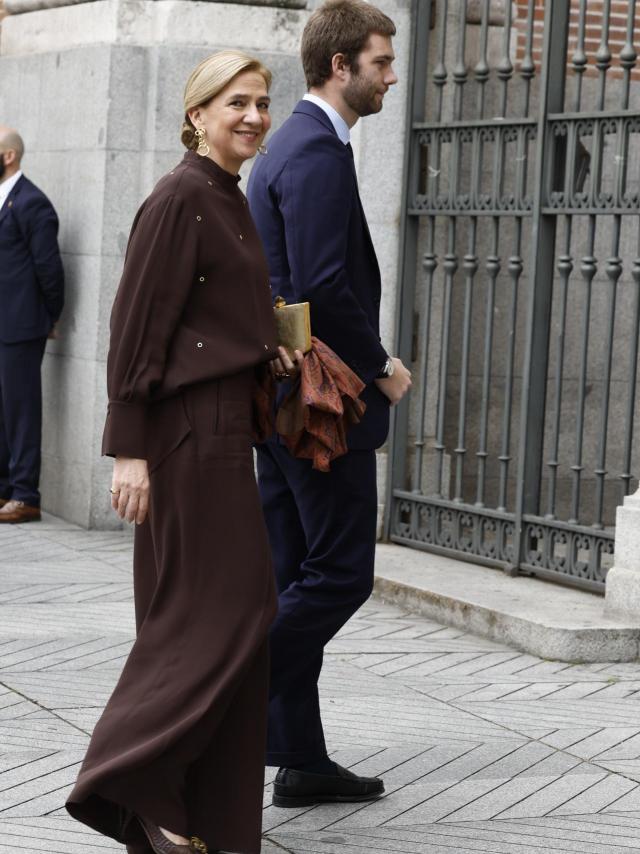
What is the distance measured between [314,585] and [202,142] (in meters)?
1.19

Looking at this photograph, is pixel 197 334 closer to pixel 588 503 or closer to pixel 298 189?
pixel 298 189

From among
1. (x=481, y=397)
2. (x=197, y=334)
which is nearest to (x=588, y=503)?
(x=481, y=397)

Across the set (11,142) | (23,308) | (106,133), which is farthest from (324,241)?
(11,142)

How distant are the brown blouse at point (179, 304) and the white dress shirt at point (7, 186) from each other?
18.1 feet

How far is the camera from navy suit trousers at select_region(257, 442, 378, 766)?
454 centimetres

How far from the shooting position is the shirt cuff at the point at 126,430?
12.8 ft

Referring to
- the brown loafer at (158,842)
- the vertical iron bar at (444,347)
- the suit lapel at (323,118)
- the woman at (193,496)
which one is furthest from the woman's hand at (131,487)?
the vertical iron bar at (444,347)

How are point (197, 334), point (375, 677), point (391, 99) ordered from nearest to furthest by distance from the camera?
point (197, 334) < point (375, 677) < point (391, 99)

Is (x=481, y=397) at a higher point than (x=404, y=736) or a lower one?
higher

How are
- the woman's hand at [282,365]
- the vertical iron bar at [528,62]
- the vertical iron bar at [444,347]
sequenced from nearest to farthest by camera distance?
the woman's hand at [282,365] < the vertical iron bar at [528,62] < the vertical iron bar at [444,347]

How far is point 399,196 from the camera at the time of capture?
8.17m

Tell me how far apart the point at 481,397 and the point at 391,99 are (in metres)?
1.44

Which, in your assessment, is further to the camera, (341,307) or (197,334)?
(341,307)

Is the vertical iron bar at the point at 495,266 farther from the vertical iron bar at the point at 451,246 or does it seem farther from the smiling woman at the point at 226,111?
the smiling woman at the point at 226,111
